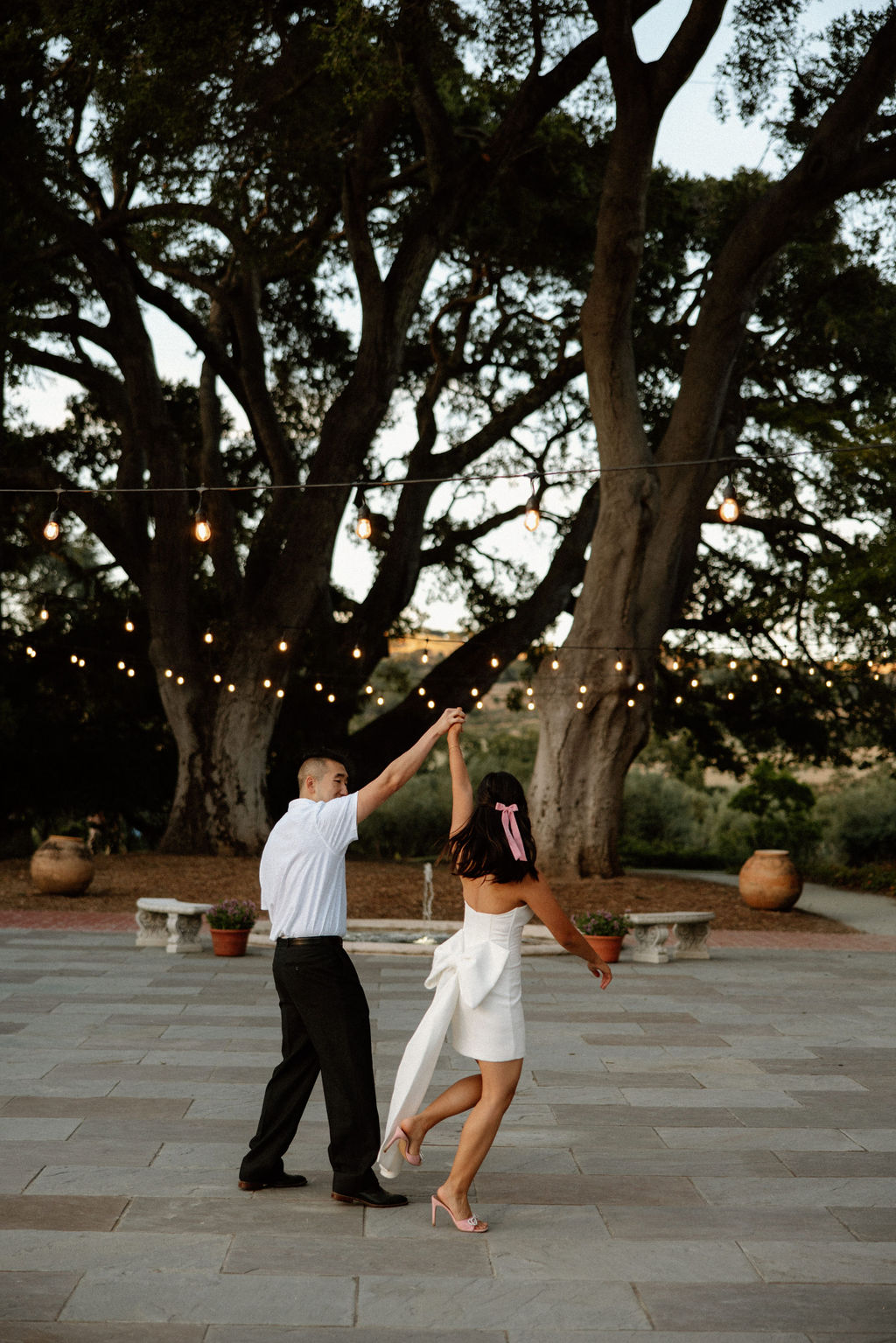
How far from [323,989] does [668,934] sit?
7889 millimetres

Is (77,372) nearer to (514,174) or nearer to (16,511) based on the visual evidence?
(16,511)

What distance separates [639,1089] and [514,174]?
1932 centimetres

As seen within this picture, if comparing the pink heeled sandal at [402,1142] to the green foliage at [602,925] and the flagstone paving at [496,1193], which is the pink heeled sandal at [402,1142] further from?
the green foliage at [602,925]

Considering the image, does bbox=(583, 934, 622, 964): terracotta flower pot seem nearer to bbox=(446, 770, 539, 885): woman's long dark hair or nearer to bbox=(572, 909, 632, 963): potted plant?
bbox=(572, 909, 632, 963): potted plant

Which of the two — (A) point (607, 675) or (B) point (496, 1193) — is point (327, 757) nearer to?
(B) point (496, 1193)

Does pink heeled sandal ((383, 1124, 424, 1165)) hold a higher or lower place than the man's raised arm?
lower

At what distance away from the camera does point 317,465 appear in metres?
22.3

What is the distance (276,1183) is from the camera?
5.30 meters

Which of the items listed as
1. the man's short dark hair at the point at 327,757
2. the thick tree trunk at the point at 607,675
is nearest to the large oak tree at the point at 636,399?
the thick tree trunk at the point at 607,675

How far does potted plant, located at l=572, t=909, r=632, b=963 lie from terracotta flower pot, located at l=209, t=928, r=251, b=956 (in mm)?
3240

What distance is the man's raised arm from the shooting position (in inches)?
194

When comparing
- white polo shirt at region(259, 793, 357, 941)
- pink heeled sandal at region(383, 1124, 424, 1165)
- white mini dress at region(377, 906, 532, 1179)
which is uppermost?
white polo shirt at region(259, 793, 357, 941)

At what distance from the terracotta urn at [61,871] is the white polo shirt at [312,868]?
12.3 metres

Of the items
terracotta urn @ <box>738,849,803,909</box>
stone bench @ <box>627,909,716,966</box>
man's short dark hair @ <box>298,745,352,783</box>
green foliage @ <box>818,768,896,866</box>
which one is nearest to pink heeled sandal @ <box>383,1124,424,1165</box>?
man's short dark hair @ <box>298,745,352,783</box>
